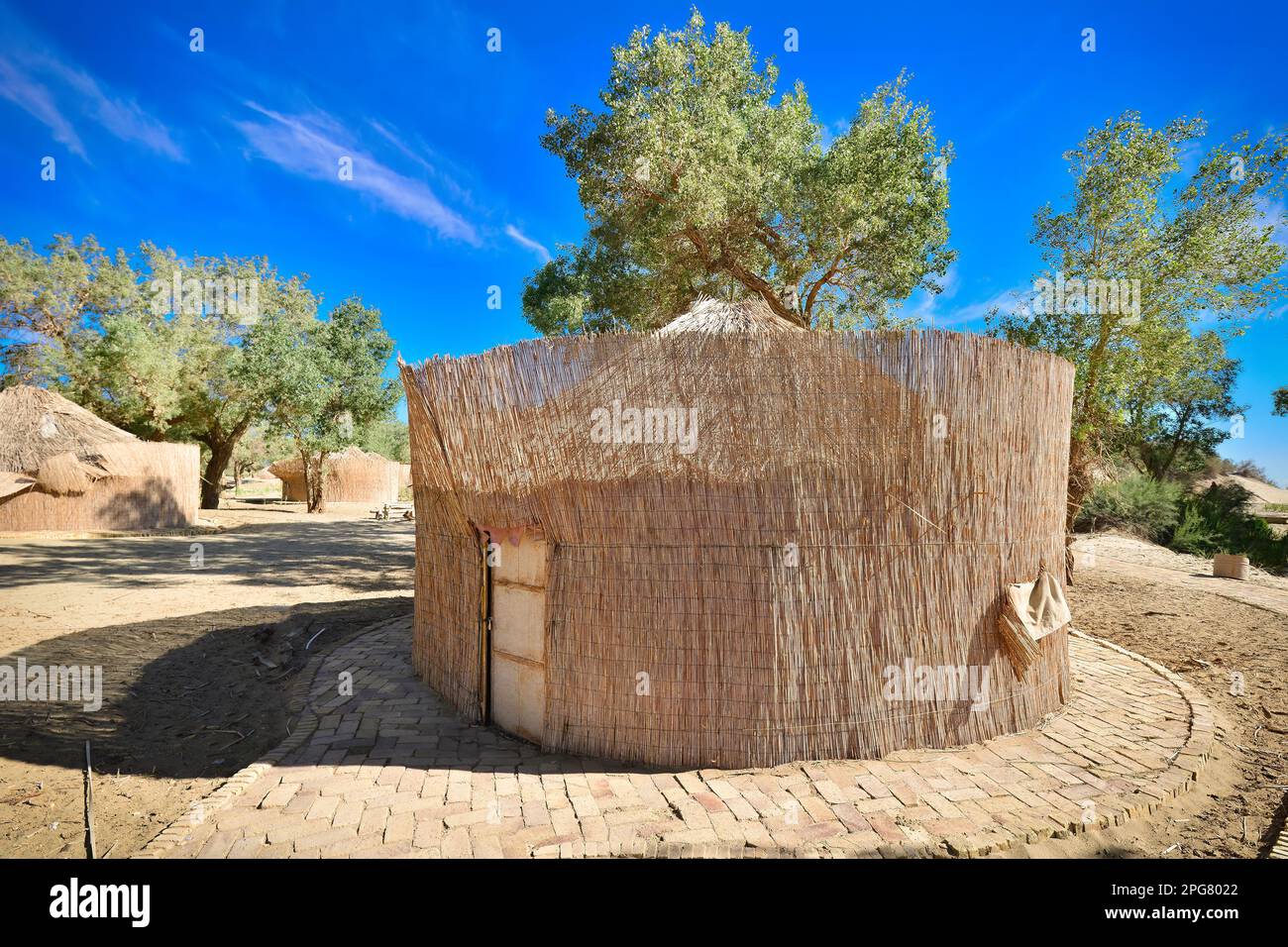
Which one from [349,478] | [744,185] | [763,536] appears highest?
[744,185]

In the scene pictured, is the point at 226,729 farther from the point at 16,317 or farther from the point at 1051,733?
the point at 16,317

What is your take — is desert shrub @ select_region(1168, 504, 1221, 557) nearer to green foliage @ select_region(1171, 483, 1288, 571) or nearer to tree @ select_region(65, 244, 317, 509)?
green foliage @ select_region(1171, 483, 1288, 571)

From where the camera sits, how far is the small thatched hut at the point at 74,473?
1438 centimetres

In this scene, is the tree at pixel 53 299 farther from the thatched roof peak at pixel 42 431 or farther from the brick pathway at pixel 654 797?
the brick pathway at pixel 654 797

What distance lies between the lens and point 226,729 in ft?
15.6

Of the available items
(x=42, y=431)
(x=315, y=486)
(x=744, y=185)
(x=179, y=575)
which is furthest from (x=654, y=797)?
(x=315, y=486)

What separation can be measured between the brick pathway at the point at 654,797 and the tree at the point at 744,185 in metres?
7.61

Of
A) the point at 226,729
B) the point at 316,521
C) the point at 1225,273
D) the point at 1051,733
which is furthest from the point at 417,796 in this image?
the point at 316,521

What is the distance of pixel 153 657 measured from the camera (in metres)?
6.14

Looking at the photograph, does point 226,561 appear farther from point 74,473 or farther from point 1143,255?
point 1143,255

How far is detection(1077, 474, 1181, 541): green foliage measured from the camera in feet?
52.5

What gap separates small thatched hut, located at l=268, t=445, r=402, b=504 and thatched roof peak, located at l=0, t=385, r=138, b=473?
44.4ft

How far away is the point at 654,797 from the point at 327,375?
70.9 ft

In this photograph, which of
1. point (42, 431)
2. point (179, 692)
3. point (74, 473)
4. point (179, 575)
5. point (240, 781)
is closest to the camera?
point (240, 781)
